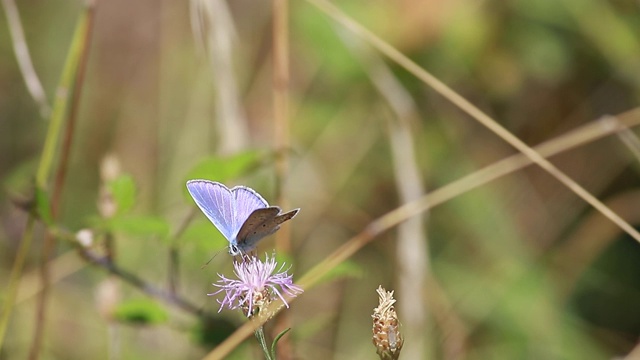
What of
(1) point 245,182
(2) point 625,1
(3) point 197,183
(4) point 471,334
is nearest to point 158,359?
(1) point 245,182

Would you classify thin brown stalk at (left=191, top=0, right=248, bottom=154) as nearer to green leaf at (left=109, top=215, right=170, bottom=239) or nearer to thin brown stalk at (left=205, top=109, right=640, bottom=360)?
thin brown stalk at (left=205, top=109, right=640, bottom=360)

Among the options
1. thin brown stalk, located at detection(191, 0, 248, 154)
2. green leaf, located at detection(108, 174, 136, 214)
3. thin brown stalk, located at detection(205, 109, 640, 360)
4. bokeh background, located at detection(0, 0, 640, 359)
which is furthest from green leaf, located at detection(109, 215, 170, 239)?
bokeh background, located at detection(0, 0, 640, 359)

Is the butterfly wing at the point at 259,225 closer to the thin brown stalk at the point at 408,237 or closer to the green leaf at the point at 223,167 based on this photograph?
the green leaf at the point at 223,167

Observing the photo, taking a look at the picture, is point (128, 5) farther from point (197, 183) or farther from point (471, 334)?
point (197, 183)

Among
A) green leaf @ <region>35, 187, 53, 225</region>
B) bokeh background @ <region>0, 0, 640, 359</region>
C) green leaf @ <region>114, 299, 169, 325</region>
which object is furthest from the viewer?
bokeh background @ <region>0, 0, 640, 359</region>

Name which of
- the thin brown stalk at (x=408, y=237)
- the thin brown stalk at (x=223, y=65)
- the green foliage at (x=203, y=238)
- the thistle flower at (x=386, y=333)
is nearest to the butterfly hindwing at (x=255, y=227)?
the thistle flower at (x=386, y=333)

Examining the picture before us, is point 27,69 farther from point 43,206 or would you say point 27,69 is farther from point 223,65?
point 43,206

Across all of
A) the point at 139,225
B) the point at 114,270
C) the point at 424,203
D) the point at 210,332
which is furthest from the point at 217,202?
the point at 424,203

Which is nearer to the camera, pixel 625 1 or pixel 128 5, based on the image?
pixel 625 1
